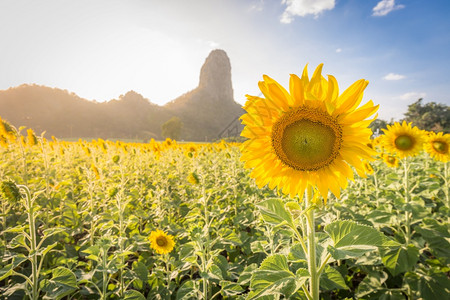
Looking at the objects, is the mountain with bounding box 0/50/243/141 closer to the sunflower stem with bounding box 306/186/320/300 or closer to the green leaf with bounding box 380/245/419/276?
the green leaf with bounding box 380/245/419/276

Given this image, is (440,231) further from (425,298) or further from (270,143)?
(270,143)

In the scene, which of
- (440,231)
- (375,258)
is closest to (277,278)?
(375,258)

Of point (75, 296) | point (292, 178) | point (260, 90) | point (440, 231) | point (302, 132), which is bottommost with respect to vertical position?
point (75, 296)

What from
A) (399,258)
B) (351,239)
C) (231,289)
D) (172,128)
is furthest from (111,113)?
(351,239)

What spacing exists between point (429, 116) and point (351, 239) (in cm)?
4094

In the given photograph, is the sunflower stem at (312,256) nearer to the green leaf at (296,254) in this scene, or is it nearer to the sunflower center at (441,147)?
the green leaf at (296,254)

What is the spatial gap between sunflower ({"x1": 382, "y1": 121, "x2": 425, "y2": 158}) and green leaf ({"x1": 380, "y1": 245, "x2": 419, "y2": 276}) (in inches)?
59.5

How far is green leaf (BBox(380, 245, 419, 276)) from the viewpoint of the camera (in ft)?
7.59

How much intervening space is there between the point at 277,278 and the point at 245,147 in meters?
0.71

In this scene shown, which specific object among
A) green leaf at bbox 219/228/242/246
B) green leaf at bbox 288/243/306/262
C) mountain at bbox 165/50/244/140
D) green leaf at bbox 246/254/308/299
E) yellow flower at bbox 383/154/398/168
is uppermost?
mountain at bbox 165/50/244/140

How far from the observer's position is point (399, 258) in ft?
7.82

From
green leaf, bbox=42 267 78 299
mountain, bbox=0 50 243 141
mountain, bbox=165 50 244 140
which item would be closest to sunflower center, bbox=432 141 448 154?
green leaf, bbox=42 267 78 299

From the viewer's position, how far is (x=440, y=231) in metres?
2.59

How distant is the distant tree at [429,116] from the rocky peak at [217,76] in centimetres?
12381
